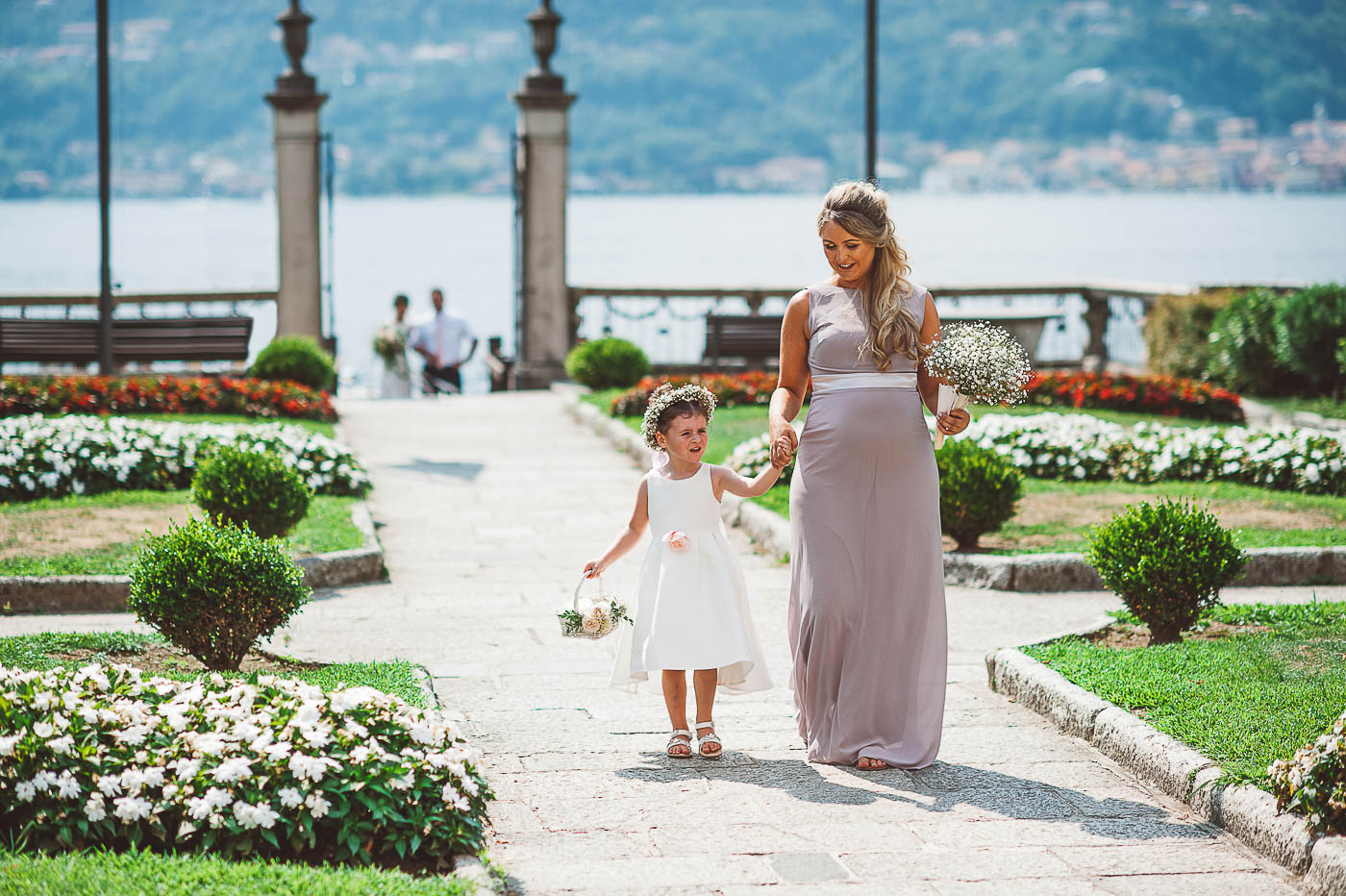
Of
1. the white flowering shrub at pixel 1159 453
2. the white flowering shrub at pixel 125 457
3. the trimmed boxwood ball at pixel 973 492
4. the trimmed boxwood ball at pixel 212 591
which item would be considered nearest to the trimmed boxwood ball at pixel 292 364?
the white flowering shrub at pixel 125 457

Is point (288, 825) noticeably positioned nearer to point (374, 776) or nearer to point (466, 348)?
point (374, 776)

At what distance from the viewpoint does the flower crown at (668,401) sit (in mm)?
5750

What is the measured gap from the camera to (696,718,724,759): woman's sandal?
5.70 m

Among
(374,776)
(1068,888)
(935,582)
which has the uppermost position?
(935,582)

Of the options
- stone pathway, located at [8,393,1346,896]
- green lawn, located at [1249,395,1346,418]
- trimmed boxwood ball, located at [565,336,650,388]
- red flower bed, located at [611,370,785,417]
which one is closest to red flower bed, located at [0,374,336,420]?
red flower bed, located at [611,370,785,417]

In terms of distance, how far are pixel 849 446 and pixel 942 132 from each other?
10457cm

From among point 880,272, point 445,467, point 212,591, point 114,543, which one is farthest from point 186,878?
point 445,467

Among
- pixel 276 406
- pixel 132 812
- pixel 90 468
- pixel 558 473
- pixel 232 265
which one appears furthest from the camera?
pixel 232 265

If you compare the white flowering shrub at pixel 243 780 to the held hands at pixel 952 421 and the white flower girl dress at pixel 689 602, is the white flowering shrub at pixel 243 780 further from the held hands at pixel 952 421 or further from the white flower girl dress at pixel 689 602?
the held hands at pixel 952 421

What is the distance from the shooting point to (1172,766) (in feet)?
17.4

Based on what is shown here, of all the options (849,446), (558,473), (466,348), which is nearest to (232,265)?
(466,348)

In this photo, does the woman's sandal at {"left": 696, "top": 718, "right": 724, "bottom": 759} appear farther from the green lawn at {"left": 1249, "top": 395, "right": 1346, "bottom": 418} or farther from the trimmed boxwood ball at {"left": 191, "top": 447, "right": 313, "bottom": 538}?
the green lawn at {"left": 1249, "top": 395, "right": 1346, "bottom": 418}

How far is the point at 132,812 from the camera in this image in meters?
4.37

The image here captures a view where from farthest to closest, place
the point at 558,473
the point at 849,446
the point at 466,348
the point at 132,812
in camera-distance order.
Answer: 1. the point at 466,348
2. the point at 558,473
3. the point at 849,446
4. the point at 132,812
